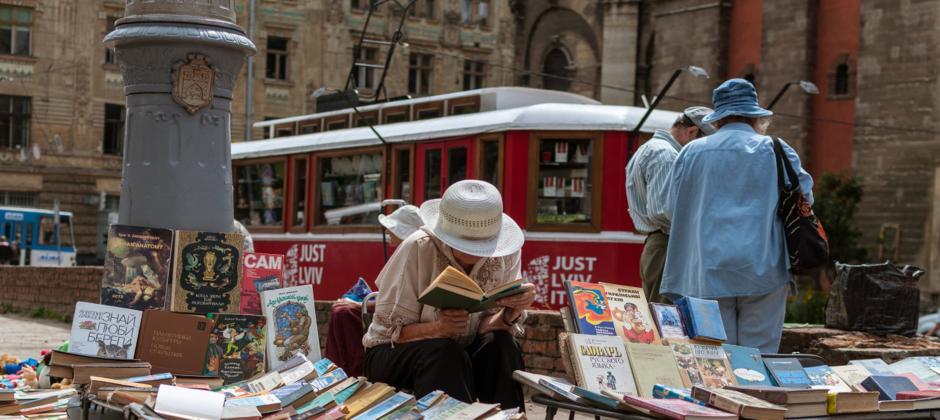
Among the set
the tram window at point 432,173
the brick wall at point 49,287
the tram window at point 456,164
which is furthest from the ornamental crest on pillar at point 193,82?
the brick wall at point 49,287

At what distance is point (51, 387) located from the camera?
22.2ft

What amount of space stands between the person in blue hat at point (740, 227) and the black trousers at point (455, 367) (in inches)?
41.5

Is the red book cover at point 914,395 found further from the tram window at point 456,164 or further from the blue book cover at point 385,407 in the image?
the tram window at point 456,164

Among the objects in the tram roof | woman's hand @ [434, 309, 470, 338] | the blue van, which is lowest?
the blue van

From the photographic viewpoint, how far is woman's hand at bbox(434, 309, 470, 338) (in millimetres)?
5477

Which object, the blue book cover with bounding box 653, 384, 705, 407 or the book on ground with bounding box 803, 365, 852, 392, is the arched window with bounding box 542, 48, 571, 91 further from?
the blue book cover with bounding box 653, 384, 705, 407

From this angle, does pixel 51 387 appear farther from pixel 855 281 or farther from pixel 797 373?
pixel 855 281

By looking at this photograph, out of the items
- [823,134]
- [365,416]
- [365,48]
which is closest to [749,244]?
[365,416]

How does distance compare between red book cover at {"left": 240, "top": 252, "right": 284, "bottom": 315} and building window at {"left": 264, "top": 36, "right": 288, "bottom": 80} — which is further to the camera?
building window at {"left": 264, "top": 36, "right": 288, "bottom": 80}

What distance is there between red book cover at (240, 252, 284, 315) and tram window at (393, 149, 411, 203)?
711cm

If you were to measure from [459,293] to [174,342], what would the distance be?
1.55 metres

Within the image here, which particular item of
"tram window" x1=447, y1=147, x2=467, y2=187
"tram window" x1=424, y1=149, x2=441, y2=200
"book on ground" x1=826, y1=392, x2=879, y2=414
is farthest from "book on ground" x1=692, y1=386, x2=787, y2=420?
"tram window" x1=424, y1=149, x2=441, y2=200

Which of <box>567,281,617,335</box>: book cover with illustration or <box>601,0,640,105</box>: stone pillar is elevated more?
<box>601,0,640,105</box>: stone pillar

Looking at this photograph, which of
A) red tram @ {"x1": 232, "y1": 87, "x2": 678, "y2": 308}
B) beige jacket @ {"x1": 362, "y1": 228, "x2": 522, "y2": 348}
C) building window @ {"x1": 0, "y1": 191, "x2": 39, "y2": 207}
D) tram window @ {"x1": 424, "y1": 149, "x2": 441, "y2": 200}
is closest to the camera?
beige jacket @ {"x1": 362, "y1": 228, "x2": 522, "y2": 348}
